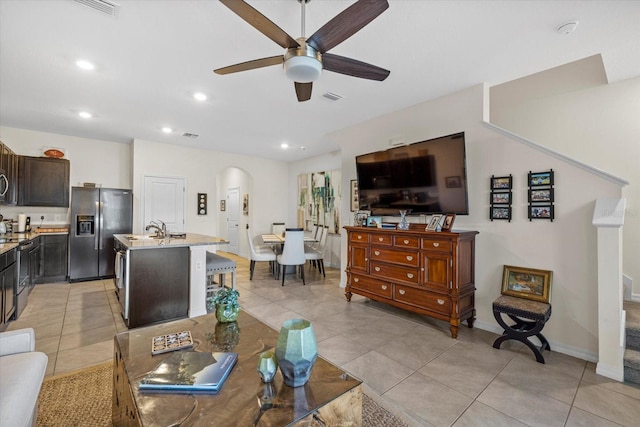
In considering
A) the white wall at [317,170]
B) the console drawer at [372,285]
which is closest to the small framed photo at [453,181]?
the console drawer at [372,285]

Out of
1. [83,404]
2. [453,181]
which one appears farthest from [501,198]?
[83,404]

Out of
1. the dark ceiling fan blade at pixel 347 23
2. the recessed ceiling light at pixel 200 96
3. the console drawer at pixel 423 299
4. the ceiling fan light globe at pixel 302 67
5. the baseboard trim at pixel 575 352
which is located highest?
the recessed ceiling light at pixel 200 96

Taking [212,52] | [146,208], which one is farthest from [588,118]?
[146,208]

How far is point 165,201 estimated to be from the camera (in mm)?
6004

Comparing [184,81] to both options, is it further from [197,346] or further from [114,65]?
[197,346]

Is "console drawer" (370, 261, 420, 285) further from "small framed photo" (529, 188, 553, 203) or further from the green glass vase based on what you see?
the green glass vase

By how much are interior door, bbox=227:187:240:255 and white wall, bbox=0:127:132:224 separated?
2.88 metres

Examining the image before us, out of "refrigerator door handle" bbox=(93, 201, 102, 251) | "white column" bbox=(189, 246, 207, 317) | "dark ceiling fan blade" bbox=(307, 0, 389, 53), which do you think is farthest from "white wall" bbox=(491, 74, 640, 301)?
"refrigerator door handle" bbox=(93, 201, 102, 251)

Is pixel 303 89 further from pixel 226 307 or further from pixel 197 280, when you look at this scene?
pixel 197 280

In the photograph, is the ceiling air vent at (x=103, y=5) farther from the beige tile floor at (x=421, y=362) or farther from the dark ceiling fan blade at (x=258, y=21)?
the beige tile floor at (x=421, y=362)

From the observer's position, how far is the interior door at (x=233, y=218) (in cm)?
825

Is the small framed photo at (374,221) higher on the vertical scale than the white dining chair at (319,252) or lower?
higher

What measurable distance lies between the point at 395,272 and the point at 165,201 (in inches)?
199

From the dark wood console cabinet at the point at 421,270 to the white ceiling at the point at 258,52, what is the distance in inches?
67.1
